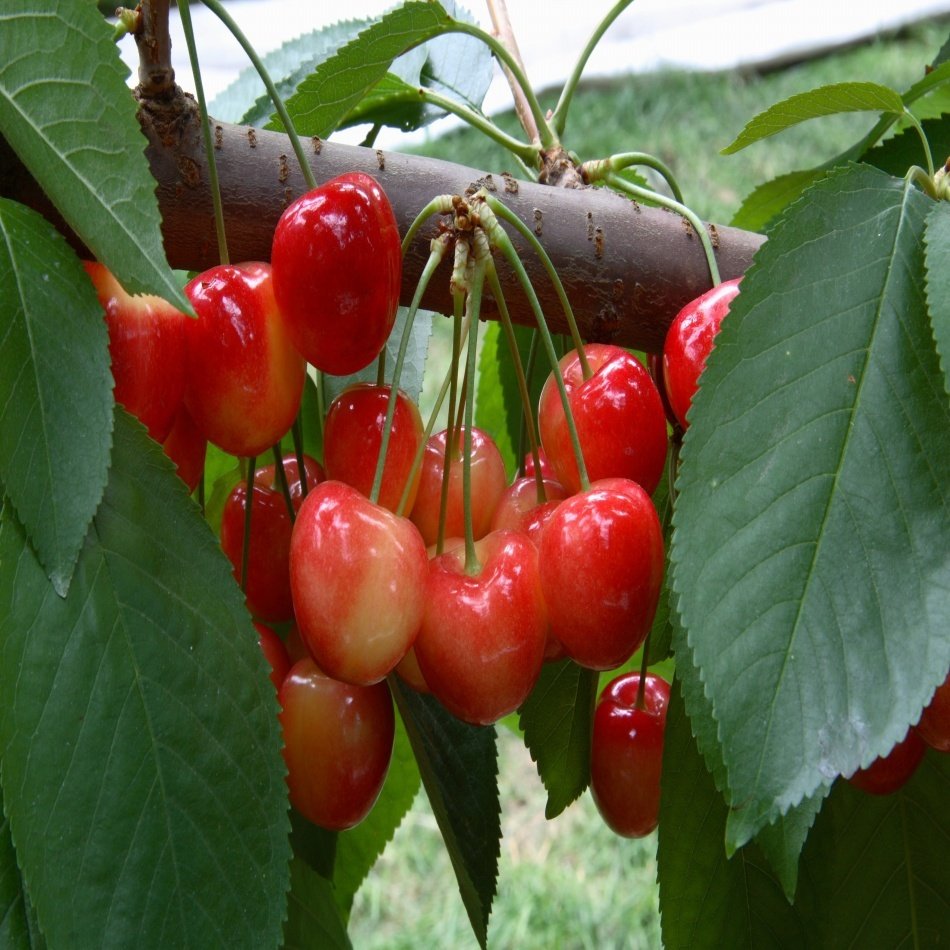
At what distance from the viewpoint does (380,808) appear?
0.78 metres

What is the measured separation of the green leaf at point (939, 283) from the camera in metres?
0.46

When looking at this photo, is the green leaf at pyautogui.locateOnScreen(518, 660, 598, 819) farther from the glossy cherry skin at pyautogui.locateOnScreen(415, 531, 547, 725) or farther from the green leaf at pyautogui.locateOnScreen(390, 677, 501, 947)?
the glossy cherry skin at pyautogui.locateOnScreen(415, 531, 547, 725)

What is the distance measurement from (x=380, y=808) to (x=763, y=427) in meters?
0.41

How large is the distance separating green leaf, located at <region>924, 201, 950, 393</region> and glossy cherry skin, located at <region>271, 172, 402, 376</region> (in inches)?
8.0

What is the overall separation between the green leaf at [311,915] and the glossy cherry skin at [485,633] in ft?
0.60

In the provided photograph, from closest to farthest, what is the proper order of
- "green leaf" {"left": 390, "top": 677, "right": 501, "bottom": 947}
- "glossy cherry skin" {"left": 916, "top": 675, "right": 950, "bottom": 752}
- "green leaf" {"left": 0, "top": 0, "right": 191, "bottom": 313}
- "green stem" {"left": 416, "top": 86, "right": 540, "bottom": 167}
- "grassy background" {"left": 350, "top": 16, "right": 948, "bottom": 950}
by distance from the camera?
"green leaf" {"left": 0, "top": 0, "right": 191, "bottom": 313}
"glossy cherry skin" {"left": 916, "top": 675, "right": 950, "bottom": 752}
"green leaf" {"left": 390, "top": 677, "right": 501, "bottom": 947}
"green stem" {"left": 416, "top": 86, "right": 540, "bottom": 167}
"grassy background" {"left": 350, "top": 16, "right": 948, "bottom": 950}

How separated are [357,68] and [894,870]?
481mm

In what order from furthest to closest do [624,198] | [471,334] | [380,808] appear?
[380,808] < [624,198] < [471,334]

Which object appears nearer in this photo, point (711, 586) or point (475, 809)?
point (711, 586)

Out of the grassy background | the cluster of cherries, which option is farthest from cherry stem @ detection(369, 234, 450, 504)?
the grassy background

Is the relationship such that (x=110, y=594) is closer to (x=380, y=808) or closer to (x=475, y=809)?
(x=475, y=809)

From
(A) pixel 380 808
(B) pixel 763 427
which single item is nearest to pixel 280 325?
(B) pixel 763 427

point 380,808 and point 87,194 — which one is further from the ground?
point 87,194

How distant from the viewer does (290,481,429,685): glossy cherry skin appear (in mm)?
474
